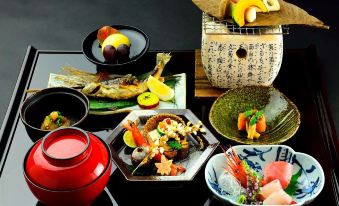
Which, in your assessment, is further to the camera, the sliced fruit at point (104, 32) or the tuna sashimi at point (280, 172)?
the sliced fruit at point (104, 32)

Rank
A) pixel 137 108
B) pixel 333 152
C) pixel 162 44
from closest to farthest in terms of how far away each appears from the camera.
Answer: pixel 333 152
pixel 137 108
pixel 162 44

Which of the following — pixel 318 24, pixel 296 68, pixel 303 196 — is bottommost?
pixel 303 196

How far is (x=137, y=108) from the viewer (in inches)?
95.0

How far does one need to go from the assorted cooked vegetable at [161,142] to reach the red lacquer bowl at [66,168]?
0.61ft

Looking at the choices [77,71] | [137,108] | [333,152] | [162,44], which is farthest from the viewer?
[162,44]

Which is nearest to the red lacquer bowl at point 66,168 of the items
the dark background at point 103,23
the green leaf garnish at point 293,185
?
the green leaf garnish at point 293,185

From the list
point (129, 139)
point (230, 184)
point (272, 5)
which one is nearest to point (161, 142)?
point (129, 139)

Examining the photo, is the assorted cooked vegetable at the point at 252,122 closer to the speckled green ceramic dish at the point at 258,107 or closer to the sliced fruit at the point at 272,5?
the speckled green ceramic dish at the point at 258,107

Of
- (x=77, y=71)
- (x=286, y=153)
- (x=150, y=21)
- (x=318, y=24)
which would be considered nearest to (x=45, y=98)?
(x=77, y=71)

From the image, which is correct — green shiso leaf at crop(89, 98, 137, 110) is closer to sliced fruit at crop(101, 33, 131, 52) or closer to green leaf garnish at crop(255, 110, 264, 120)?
sliced fruit at crop(101, 33, 131, 52)

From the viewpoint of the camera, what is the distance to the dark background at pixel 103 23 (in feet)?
11.2

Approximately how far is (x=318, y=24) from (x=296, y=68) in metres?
0.30

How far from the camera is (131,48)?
8.55 ft

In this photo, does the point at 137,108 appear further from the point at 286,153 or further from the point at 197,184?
the point at 286,153
